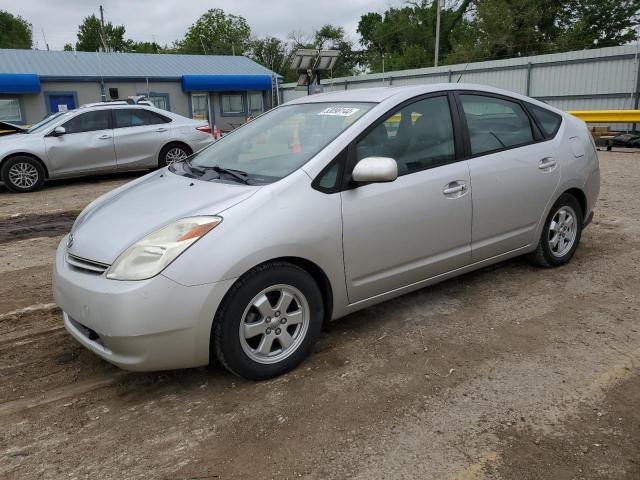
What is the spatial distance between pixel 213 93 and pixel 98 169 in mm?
19686

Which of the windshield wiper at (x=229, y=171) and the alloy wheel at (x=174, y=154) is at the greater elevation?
the windshield wiper at (x=229, y=171)

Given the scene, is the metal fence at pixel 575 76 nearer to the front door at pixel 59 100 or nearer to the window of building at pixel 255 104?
the window of building at pixel 255 104

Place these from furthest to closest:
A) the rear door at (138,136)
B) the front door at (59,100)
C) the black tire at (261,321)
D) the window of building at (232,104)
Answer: the window of building at (232,104) → the front door at (59,100) → the rear door at (138,136) → the black tire at (261,321)

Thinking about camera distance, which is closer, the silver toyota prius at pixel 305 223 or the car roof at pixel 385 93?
the silver toyota prius at pixel 305 223

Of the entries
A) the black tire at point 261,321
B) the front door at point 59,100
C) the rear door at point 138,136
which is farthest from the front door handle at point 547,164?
the front door at point 59,100

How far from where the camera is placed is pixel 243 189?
10.3ft

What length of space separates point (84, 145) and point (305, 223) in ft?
28.2

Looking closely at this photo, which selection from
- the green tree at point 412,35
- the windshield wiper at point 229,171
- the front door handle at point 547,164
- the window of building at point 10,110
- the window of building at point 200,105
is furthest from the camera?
the green tree at point 412,35

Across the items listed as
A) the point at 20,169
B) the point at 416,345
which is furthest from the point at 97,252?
the point at 20,169

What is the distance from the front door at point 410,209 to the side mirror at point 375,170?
0.14 meters

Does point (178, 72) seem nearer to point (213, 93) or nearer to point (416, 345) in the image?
point (213, 93)

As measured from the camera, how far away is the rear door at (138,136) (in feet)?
35.0

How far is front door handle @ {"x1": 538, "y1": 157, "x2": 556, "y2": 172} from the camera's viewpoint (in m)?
4.34

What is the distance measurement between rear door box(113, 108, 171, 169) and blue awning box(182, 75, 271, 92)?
1741 cm
